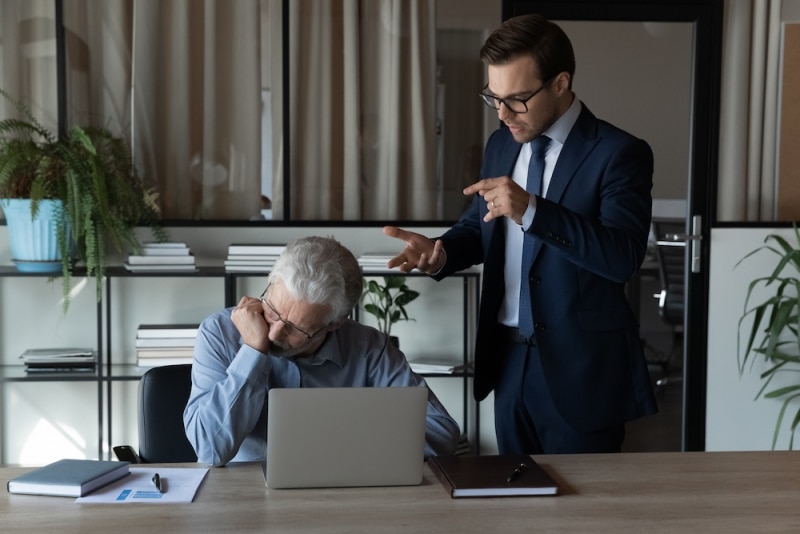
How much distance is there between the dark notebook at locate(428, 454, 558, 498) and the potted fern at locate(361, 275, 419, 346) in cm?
209

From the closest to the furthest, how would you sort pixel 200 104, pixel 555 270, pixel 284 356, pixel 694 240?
pixel 284 356, pixel 555 270, pixel 200 104, pixel 694 240

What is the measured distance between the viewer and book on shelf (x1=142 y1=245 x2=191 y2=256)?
4.19 meters

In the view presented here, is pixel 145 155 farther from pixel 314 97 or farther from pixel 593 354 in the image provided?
pixel 593 354

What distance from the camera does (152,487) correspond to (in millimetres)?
2023

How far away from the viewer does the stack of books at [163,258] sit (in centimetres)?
417

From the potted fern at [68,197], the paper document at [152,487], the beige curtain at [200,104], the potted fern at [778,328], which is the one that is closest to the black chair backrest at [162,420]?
the paper document at [152,487]

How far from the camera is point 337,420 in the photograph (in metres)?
1.96

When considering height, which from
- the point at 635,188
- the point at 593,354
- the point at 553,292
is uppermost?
the point at 635,188

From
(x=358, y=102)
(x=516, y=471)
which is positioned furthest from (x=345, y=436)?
(x=358, y=102)

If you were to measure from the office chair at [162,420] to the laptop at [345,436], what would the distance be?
578 mm

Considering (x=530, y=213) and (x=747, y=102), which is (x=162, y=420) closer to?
(x=530, y=213)

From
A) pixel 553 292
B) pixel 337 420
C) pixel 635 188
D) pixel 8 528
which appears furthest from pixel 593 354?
pixel 8 528

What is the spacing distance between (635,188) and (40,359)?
104 inches

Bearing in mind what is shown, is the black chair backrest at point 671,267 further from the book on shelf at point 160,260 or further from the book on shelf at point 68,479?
the book on shelf at point 68,479
